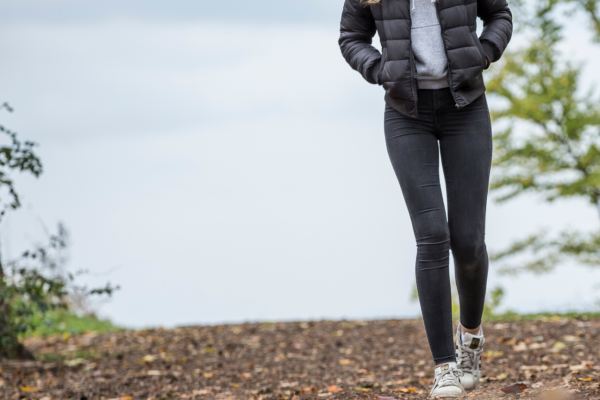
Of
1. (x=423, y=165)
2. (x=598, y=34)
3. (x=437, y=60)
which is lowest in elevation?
(x=423, y=165)

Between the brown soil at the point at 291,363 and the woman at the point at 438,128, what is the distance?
56 cm

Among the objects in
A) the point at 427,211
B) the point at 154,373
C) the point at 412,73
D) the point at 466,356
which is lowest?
the point at 154,373

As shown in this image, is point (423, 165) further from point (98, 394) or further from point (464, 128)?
point (98, 394)

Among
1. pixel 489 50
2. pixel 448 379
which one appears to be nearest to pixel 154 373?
pixel 448 379

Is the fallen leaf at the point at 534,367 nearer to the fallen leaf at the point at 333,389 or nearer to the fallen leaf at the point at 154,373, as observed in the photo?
the fallen leaf at the point at 333,389

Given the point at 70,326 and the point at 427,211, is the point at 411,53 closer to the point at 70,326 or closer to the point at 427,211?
the point at 427,211

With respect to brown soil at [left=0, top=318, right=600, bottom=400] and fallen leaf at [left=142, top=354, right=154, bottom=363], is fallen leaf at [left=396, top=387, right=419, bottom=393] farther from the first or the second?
fallen leaf at [left=142, top=354, right=154, bottom=363]

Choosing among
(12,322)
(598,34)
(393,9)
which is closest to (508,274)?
(598,34)

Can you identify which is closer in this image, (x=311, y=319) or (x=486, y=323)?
(x=486, y=323)

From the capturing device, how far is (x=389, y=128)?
9.61ft

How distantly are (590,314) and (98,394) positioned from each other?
241 inches

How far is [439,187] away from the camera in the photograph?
9.21 feet

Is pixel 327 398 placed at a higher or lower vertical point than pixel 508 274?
lower

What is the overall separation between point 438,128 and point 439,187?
11.5 inches
